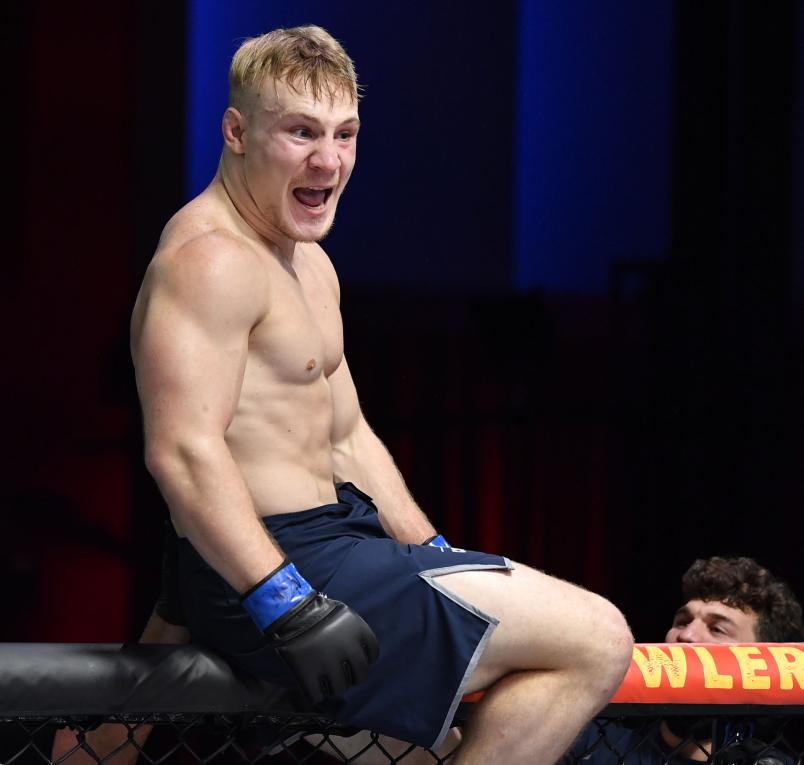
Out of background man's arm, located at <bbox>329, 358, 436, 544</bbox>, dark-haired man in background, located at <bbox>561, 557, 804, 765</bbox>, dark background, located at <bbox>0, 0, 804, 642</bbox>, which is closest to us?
background man's arm, located at <bbox>329, 358, 436, 544</bbox>

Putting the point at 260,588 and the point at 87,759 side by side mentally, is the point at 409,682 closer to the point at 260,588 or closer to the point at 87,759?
the point at 260,588

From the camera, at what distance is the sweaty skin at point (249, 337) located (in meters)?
1.33

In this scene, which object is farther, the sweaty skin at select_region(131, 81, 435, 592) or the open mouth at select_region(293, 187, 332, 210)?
the open mouth at select_region(293, 187, 332, 210)

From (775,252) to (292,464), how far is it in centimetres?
220

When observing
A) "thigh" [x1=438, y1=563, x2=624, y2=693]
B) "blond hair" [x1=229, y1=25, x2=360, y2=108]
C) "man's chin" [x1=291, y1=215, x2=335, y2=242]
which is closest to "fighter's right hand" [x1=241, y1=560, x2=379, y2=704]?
"thigh" [x1=438, y1=563, x2=624, y2=693]

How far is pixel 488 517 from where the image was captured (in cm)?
347

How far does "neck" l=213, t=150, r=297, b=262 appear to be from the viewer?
1510mm

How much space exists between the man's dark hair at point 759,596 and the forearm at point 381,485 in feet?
2.20

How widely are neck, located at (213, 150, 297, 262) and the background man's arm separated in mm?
229

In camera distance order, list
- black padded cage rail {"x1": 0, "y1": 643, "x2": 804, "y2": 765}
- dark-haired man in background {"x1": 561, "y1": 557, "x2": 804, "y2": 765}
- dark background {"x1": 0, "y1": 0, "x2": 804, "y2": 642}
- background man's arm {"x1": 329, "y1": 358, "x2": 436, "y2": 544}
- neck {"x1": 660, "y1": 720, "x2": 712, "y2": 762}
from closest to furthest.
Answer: black padded cage rail {"x1": 0, "y1": 643, "x2": 804, "y2": 765}
background man's arm {"x1": 329, "y1": 358, "x2": 436, "y2": 544}
neck {"x1": 660, "y1": 720, "x2": 712, "y2": 762}
dark-haired man in background {"x1": 561, "y1": 557, "x2": 804, "y2": 765}
dark background {"x1": 0, "y1": 0, "x2": 804, "y2": 642}

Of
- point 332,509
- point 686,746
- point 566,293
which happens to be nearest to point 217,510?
point 332,509

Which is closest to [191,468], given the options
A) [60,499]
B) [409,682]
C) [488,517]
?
[409,682]

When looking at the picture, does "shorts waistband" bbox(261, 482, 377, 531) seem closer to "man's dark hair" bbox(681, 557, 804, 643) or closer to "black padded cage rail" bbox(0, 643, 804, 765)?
"black padded cage rail" bbox(0, 643, 804, 765)

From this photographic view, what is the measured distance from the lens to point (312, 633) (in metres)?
1.28
